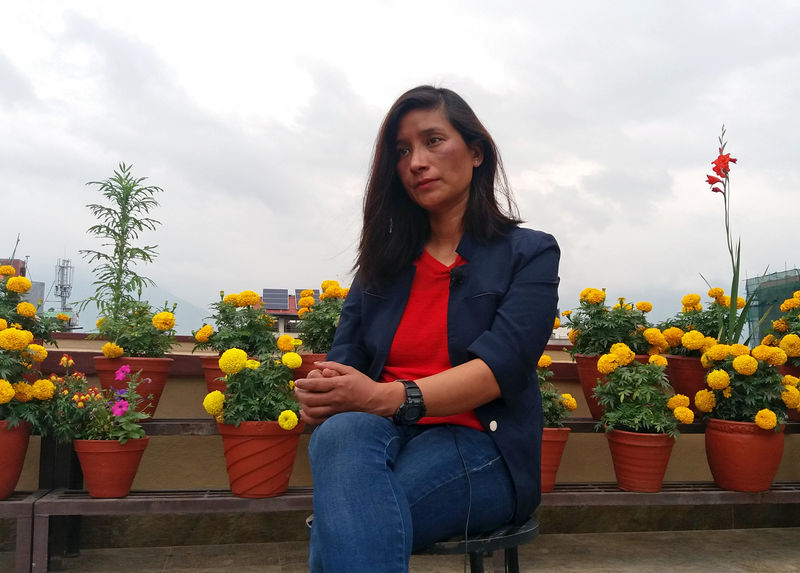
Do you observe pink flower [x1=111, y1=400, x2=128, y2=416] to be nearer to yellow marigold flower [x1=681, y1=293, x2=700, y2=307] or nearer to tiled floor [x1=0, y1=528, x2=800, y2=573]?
tiled floor [x1=0, y1=528, x2=800, y2=573]

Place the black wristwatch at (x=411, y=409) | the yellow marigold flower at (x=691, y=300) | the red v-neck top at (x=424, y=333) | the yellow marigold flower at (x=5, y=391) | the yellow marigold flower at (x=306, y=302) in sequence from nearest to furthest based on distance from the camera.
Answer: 1. the black wristwatch at (x=411, y=409)
2. the red v-neck top at (x=424, y=333)
3. the yellow marigold flower at (x=5, y=391)
4. the yellow marigold flower at (x=306, y=302)
5. the yellow marigold flower at (x=691, y=300)

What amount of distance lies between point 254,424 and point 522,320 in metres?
1.25

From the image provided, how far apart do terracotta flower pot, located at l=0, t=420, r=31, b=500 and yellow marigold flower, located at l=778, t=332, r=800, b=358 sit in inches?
116

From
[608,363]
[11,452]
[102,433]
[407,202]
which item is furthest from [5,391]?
[608,363]

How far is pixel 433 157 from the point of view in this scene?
1397 mm

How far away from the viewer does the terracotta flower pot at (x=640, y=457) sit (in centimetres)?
241

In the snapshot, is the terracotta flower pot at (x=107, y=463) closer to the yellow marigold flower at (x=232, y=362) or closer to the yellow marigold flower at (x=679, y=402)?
the yellow marigold flower at (x=232, y=362)

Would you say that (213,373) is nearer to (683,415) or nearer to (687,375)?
(683,415)

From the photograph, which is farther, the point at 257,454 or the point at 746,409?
the point at 746,409

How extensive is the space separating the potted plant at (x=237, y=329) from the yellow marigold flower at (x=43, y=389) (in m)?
0.53

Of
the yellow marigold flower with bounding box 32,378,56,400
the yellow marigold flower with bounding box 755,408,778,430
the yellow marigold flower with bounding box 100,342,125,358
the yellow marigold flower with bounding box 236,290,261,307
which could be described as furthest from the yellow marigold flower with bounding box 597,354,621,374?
the yellow marigold flower with bounding box 32,378,56,400

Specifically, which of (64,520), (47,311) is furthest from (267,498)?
(47,311)

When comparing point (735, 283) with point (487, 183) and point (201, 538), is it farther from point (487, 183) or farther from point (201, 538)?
point (201, 538)

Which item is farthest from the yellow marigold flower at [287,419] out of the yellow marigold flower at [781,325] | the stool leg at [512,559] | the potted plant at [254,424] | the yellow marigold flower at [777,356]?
the yellow marigold flower at [781,325]
